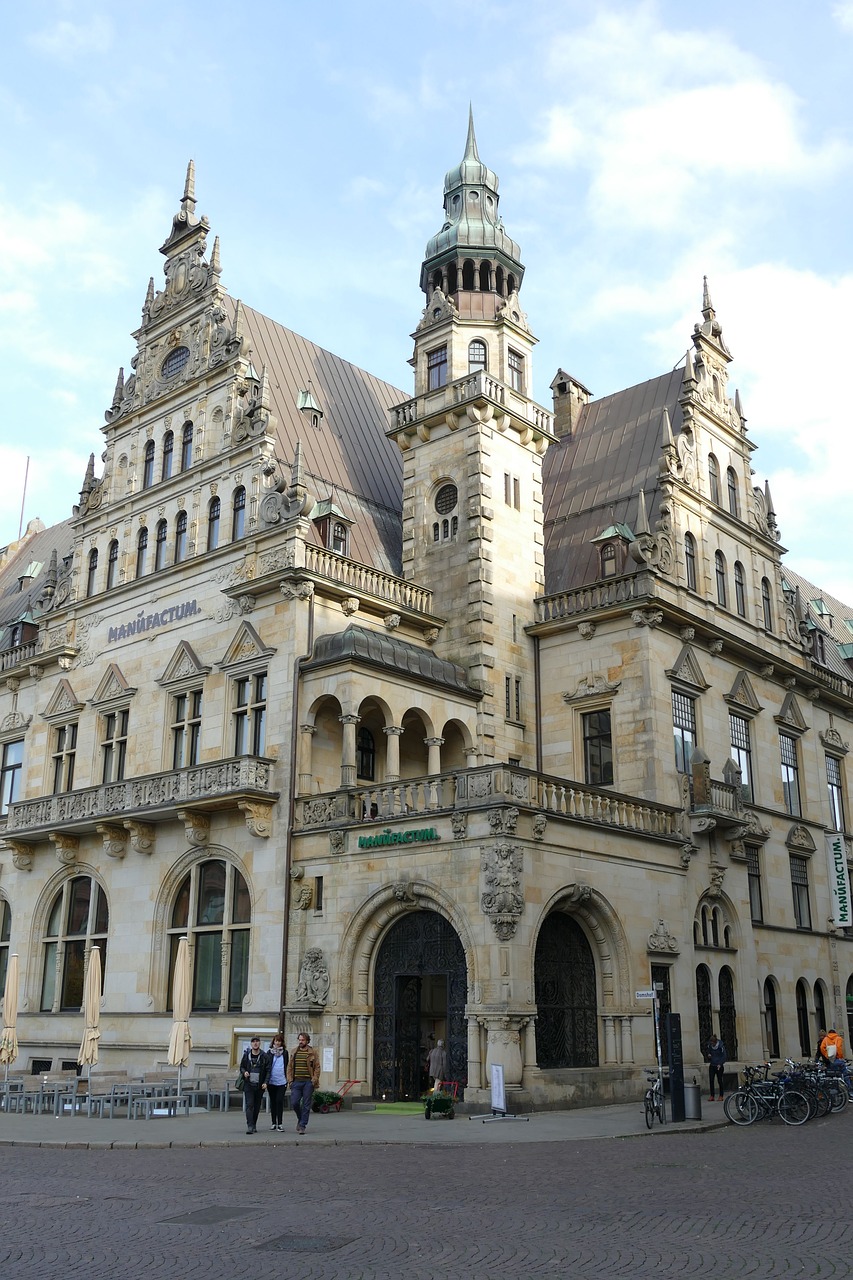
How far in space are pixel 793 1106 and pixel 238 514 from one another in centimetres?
2225

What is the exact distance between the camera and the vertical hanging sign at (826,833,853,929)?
4150cm

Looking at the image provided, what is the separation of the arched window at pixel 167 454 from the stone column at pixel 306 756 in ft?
39.5

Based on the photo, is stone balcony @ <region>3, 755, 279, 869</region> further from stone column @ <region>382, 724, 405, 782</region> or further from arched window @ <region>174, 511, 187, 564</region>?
arched window @ <region>174, 511, 187, 564</region>

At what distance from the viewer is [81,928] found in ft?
123

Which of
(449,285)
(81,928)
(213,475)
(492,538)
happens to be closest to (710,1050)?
(492,538)

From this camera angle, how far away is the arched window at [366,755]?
3456 cm

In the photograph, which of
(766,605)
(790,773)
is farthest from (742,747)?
(766,605)

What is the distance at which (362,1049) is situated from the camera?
28.5m

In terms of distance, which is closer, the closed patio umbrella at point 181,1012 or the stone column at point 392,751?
the closed patio umbrella at point 181,1012

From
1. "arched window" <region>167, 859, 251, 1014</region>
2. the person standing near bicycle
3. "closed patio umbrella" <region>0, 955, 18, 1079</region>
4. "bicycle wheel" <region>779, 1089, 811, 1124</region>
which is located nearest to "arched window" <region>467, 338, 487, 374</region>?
"arched window" <region>167, 859, 251, 1014</region>

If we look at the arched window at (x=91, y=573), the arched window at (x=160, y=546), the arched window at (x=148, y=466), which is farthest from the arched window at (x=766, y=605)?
the arched window at (x=91, y=573)

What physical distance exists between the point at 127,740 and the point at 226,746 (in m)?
5.22

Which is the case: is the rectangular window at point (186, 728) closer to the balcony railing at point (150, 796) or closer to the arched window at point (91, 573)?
the balcony railing at point (150, 796)

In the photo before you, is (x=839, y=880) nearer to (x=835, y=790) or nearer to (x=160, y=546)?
(x=835, y=790)
